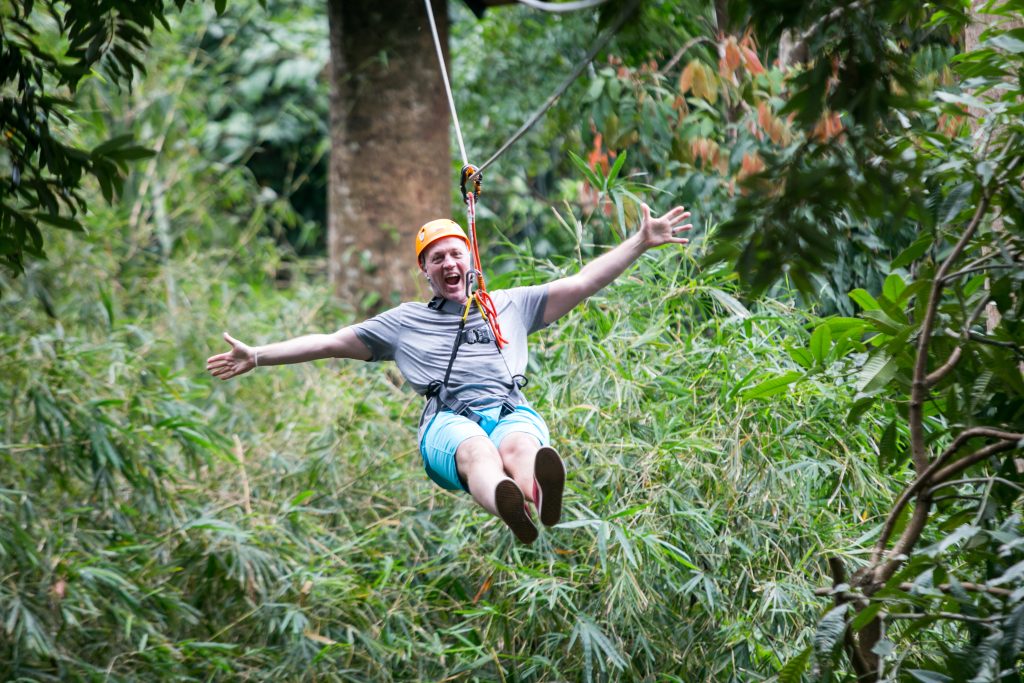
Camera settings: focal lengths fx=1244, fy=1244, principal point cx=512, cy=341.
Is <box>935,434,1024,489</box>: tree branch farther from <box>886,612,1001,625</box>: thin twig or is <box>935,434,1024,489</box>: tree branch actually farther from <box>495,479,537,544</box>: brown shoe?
<box>495,479,537,544</box>: brown shoe

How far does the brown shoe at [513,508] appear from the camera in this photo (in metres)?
3.34

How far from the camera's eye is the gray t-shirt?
3822mm

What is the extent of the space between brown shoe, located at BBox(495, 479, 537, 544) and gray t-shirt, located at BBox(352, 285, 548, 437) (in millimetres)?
496

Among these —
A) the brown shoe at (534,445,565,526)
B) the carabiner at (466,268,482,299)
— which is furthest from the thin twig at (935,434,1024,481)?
the carabiner at (466,268,482,299)

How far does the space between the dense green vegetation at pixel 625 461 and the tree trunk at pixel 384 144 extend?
32cm

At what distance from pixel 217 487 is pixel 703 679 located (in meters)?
2.44

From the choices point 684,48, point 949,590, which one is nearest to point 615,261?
point 949,590

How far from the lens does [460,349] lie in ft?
12.7

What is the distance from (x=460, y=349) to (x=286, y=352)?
0.54 meters

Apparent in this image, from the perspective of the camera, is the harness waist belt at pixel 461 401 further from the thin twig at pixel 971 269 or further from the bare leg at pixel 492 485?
the thin twig at pixel 971 269

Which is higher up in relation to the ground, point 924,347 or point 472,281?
point 924,347

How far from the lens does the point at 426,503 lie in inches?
203

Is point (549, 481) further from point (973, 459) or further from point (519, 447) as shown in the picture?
point (973, 459)

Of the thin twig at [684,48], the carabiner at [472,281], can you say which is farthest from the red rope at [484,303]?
the thin twig at [684,48]
